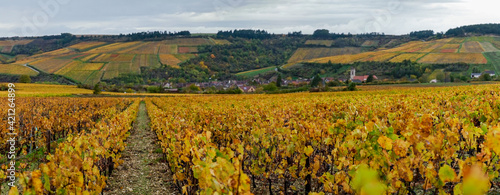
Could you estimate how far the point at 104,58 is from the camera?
122812mm

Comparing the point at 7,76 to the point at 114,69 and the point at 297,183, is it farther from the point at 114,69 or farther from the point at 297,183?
the point at 297,183

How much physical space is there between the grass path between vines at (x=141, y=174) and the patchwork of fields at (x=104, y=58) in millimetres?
90739

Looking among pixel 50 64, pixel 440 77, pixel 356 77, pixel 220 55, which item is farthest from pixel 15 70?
pixel 440 77

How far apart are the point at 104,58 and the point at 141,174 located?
127065 millimetres

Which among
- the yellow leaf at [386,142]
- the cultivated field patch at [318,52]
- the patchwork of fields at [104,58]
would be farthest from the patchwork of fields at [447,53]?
the yellow leaf at [386,142]

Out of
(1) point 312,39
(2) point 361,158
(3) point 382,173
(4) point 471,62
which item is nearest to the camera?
(3) point 382,173

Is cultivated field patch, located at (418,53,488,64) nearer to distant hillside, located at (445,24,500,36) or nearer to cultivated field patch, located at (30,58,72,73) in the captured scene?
distant hillside, located at (445,24,500,36)

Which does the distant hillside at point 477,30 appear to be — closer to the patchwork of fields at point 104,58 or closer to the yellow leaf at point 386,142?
the patchwork of fields at point 104,58

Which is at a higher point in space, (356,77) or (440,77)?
(440,77)

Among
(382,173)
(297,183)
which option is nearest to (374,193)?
(382,173)

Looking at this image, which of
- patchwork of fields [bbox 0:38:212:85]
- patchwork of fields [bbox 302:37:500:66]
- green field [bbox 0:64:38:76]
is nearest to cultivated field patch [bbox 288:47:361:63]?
patchwork of fields [bbox 302:37:500:66]

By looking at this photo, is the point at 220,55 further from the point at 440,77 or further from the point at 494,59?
the point at 494,59

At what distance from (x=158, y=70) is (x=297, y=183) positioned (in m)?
114

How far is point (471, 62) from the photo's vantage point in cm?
8631
